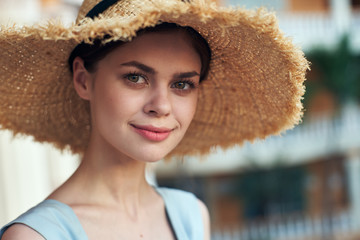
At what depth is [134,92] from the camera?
54.8 inches

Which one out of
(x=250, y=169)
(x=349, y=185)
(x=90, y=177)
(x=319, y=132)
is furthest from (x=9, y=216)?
(x=349, y=185)

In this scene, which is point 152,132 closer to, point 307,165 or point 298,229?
point 298,229

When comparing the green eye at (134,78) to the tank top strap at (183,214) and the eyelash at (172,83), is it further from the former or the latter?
the tank top strap at (183,214)

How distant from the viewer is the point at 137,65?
140cm

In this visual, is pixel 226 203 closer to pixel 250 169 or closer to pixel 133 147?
pixel 250 169

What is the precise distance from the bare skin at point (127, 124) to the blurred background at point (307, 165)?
392 inches

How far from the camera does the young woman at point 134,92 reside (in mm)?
1347

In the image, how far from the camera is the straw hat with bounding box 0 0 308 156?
1.25 metres

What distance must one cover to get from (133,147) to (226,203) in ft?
44.2

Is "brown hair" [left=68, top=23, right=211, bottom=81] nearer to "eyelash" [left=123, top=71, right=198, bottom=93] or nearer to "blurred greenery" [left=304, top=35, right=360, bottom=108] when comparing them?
"eyelash" [left=123, top=71, right=198, bottom=93]

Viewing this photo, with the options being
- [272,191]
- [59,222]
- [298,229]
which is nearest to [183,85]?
[59,222]

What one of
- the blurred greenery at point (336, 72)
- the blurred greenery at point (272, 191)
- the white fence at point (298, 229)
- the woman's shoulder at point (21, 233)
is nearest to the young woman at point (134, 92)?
the woman's shoulder at point (21, 233)

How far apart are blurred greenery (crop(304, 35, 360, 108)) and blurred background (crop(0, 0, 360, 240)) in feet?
0.08

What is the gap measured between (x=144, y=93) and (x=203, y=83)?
473 millimetres
